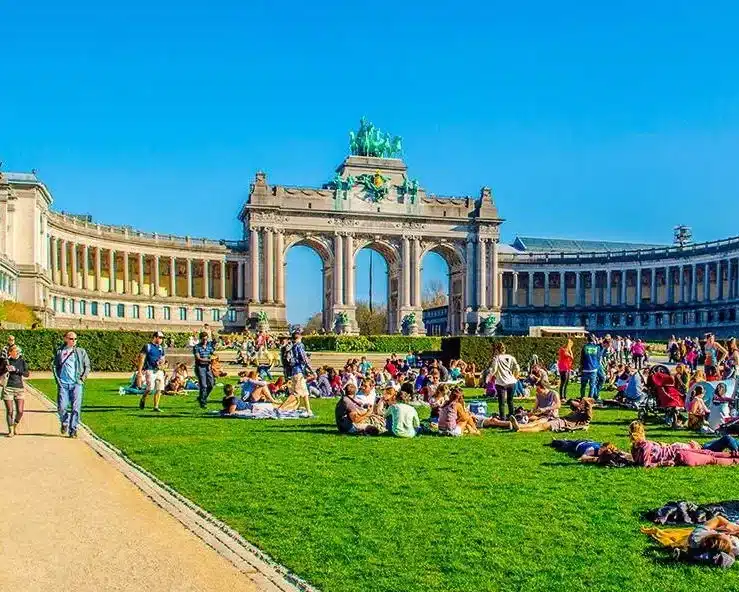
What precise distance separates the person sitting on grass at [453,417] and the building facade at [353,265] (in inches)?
2871

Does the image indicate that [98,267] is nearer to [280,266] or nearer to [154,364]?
[280,266]

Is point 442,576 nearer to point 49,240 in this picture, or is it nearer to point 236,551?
point 236,551

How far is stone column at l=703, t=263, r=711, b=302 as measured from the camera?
97.1 metres

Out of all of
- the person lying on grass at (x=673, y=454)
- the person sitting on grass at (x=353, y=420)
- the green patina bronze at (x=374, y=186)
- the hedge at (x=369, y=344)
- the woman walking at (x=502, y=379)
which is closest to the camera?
the person lying on grass at (x=673, y=454)

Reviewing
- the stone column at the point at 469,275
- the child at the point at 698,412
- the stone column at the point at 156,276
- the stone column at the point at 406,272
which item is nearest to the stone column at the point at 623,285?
the stone column at the point at 469,275

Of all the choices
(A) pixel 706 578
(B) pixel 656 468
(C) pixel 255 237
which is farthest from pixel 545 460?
(C) pixel 255 237

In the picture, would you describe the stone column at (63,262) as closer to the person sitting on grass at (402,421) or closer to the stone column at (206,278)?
the stone column at (206,278)

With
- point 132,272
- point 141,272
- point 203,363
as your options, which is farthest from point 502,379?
point 132,272

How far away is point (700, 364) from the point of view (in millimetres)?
44781

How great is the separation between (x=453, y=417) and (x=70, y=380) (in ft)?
27.3

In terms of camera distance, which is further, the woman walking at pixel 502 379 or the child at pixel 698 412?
the woman walking at pixel 502 379

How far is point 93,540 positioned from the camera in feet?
32.2

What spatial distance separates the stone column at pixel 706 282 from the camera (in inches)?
3824

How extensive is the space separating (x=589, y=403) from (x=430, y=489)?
29.4ft
